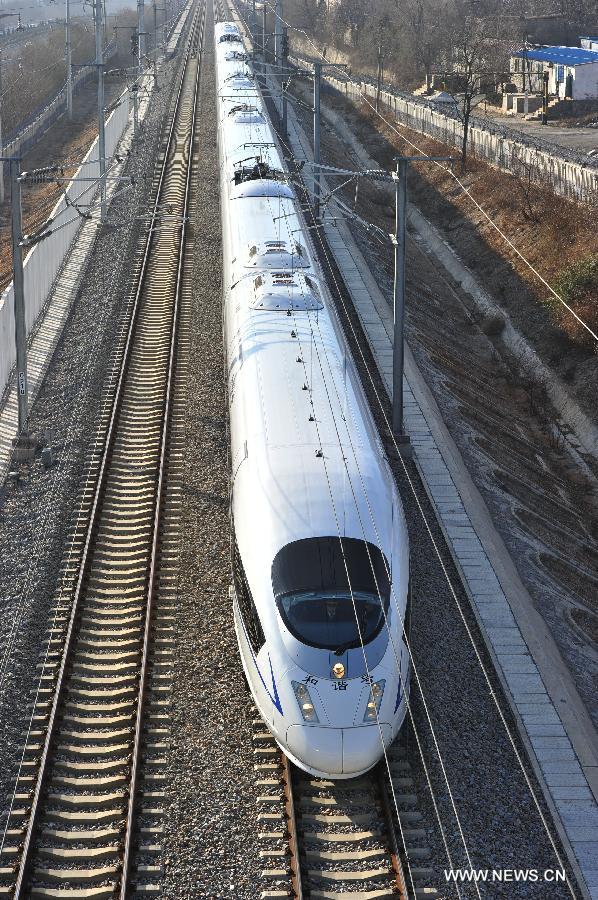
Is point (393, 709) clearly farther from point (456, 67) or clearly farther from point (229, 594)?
point (456, 67)

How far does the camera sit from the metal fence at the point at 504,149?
40.4 metres

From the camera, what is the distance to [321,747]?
1259 centimetres

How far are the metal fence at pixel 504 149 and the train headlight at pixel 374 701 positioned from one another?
2944 cm

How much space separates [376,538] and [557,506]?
10.1m

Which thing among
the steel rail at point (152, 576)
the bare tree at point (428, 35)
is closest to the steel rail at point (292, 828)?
the steel rail at point (152, 576)

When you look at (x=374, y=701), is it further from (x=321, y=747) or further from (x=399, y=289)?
(x=399, y=289)

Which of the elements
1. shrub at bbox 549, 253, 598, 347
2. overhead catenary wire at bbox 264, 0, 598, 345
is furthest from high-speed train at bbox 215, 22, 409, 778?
shrub at bbox 549, 253, 598, 347

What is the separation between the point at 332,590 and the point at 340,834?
263 cm

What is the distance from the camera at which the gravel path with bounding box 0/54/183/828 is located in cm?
1530

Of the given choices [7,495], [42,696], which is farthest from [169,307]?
[42,696]

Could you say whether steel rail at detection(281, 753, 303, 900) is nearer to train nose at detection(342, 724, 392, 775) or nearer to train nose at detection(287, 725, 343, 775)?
train nose at detection(287, 725, 343, 775)

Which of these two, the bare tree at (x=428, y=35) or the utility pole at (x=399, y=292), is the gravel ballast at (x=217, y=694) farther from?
the bare tree at (x=428, y=35)

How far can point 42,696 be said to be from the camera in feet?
49.4

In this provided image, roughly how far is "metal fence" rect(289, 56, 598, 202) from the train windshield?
2836cm
